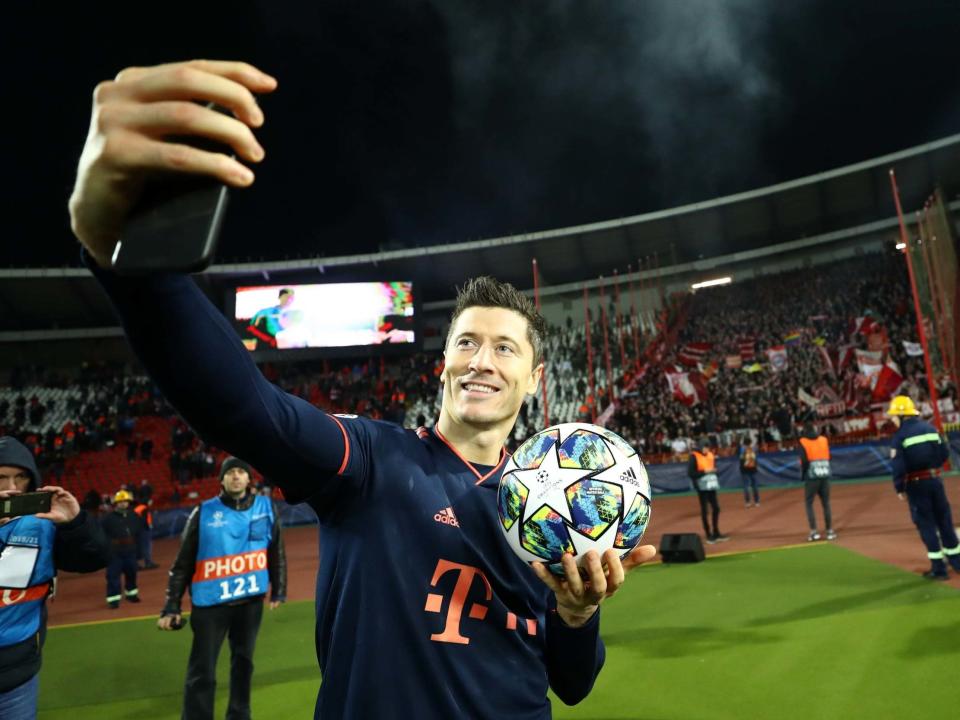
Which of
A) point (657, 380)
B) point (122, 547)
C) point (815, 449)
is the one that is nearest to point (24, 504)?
point (122, 547)

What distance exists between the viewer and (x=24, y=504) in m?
3.11

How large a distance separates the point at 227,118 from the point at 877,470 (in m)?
22.3

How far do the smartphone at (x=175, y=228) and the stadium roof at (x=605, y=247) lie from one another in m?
31.4

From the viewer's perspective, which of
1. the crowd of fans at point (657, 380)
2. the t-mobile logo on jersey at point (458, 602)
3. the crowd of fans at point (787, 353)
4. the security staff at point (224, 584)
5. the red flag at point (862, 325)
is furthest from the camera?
the red flag at point (862, 325)

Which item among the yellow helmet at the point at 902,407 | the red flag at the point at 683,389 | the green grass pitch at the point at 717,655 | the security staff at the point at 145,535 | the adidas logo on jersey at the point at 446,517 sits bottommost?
the green grass pitch at the point at 717,655

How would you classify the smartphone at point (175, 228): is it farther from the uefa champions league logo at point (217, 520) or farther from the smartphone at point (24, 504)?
the uefa champions league logo at point (217, 520)

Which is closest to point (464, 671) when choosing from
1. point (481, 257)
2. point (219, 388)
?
point (219, 388)

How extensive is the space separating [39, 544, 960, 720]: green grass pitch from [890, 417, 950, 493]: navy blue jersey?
4.78ft

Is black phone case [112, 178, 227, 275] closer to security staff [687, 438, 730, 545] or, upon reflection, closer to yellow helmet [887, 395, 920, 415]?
yellow helmet [887, 395, 920, 415]

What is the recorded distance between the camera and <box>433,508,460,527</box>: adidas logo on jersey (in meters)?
1.87

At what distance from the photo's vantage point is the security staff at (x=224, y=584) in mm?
4590

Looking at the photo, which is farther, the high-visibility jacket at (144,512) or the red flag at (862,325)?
the red flag at (862,325)

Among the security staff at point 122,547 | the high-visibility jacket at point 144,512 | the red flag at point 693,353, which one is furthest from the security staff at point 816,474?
the red flag at point 693,353

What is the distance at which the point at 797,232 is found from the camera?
3491cm
